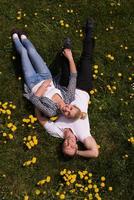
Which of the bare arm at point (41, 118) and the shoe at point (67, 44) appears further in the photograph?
the shoe at point (67, 44)

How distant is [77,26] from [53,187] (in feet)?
11.6

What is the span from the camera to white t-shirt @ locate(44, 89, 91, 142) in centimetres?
895

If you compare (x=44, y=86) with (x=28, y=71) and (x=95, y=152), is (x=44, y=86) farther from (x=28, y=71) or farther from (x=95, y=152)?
(x=95, y=152)

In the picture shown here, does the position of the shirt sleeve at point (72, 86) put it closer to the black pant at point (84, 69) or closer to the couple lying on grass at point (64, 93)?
the couple lying on grass at point (64, 93)

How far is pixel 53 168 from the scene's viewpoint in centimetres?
887

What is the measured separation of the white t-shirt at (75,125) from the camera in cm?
895

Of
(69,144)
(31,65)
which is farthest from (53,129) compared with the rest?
(31,65)

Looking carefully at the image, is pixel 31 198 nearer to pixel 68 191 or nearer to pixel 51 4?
pixel 68 191

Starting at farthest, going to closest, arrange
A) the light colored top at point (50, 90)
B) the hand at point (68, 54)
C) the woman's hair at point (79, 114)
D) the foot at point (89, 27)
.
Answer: the foot at point (89, 27), the hand at point (68, 54), the light colored top at point (50, 90), the woman's hair at point (79, 114)

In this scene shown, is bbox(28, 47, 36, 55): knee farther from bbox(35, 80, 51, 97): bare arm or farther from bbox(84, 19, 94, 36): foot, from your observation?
bbox(84, 19, 94, 36): foot

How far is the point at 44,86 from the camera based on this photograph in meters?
9.05

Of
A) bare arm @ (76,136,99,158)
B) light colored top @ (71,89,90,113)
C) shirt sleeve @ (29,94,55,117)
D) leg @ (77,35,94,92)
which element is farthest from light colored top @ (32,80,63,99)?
bare arm @ (76,136,99,158)

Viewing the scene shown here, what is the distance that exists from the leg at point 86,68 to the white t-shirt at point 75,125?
0.78ft

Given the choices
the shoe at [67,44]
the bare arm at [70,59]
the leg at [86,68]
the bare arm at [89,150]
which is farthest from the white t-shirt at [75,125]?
the shoe at [67,44]
